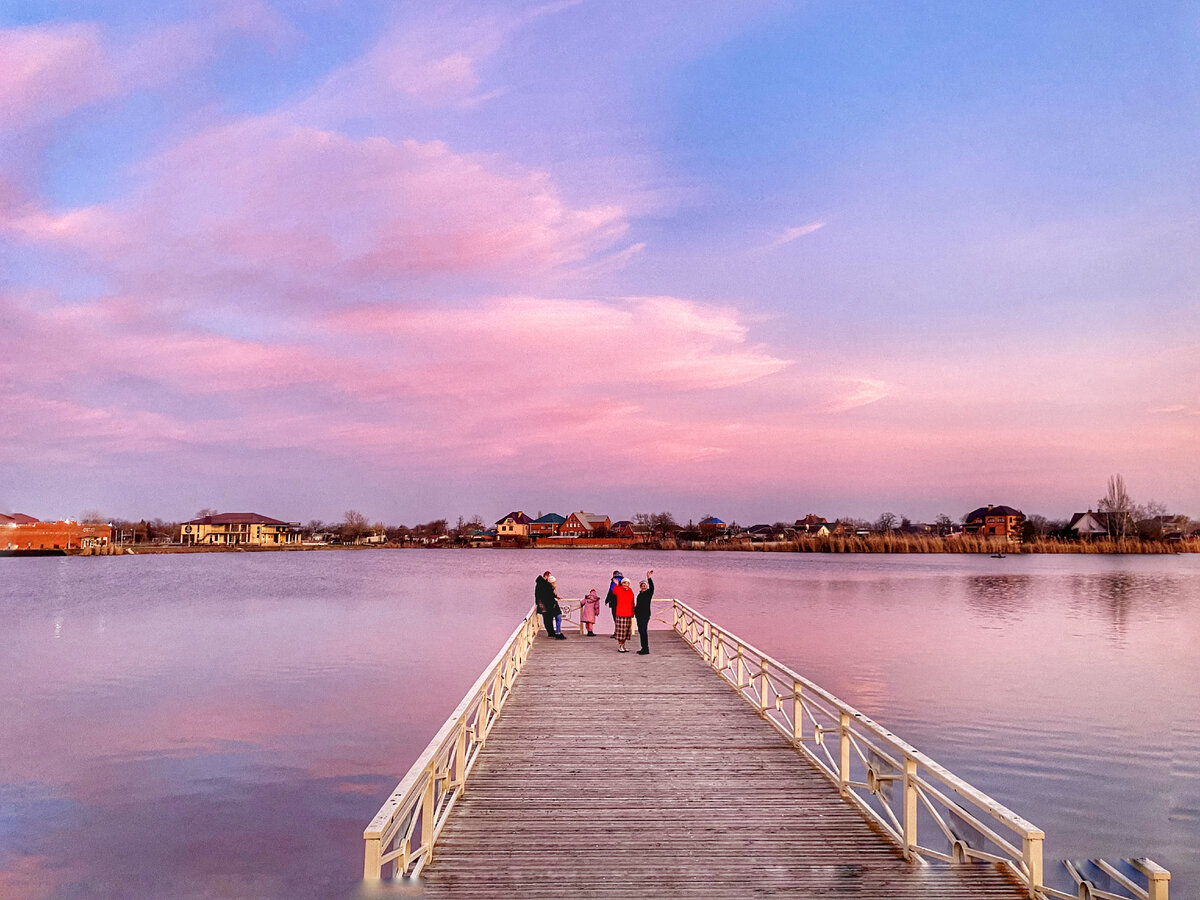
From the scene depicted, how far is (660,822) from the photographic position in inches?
277

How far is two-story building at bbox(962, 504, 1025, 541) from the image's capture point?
134250mm

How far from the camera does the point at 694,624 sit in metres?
18.8

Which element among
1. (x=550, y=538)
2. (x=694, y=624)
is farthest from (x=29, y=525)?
(x=694, y=624)

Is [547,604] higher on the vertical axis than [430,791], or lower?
lower

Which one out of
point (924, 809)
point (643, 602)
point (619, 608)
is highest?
point (643, 602)

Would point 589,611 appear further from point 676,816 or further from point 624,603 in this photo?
point 676,816

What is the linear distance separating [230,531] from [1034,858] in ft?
556

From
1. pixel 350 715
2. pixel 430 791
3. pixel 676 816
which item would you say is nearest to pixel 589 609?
pixel 350 715

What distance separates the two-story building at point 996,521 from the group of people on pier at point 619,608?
414 feet

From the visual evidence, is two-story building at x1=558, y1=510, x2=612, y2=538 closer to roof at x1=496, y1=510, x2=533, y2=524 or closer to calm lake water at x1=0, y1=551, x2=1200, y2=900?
roof at x1=496, y1=510, x2=533, y2=524

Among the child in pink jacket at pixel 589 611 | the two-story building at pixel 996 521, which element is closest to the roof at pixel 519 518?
the two-story building at pixel 996 521

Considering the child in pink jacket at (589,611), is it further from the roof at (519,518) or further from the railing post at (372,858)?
the roof at (519,518)

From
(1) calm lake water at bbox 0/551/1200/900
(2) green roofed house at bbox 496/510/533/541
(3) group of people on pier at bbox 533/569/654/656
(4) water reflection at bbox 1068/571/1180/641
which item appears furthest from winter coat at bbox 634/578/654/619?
(2) green roofed house at bbox 496/510/533/541

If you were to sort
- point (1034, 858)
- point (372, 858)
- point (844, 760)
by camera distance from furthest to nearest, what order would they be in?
point (844, 760) → point (1034, 858) → point (372, 858)
